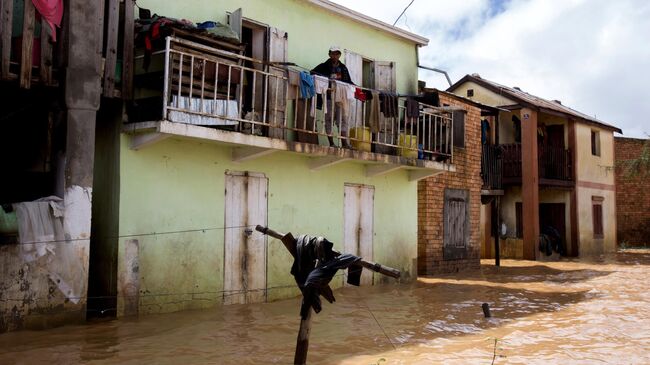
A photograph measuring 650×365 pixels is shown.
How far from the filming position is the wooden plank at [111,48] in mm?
8516

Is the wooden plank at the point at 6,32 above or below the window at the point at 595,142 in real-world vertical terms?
below

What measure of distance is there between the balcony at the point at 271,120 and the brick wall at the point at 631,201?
17.7 m

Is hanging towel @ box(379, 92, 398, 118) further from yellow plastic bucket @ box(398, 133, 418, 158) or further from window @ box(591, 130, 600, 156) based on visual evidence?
window @ box(591, 130, 600, 156)

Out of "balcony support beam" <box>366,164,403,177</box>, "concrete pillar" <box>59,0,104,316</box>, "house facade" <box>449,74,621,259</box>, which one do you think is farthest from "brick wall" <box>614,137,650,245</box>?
"concrete pillar" <box>59,0,104,316</box>

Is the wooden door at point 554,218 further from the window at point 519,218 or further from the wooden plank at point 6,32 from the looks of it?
Answer: the wooden plank at point 6,32

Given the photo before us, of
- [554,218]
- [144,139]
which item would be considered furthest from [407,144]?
[554,218]

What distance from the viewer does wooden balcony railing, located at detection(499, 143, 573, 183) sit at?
72.8 feet

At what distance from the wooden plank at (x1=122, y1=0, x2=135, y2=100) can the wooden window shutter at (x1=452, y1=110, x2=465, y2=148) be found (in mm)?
10273

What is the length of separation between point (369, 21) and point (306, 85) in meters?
3.44

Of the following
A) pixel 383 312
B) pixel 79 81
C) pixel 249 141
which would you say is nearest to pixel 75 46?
pixel 79 81

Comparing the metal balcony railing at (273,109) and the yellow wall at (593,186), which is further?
the yellow wall at (593,186)

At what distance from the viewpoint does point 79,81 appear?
8109mm

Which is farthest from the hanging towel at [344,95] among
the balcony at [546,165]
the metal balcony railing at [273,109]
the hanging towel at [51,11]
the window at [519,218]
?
the window at [519,218]

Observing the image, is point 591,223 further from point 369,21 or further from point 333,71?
point 333,71
